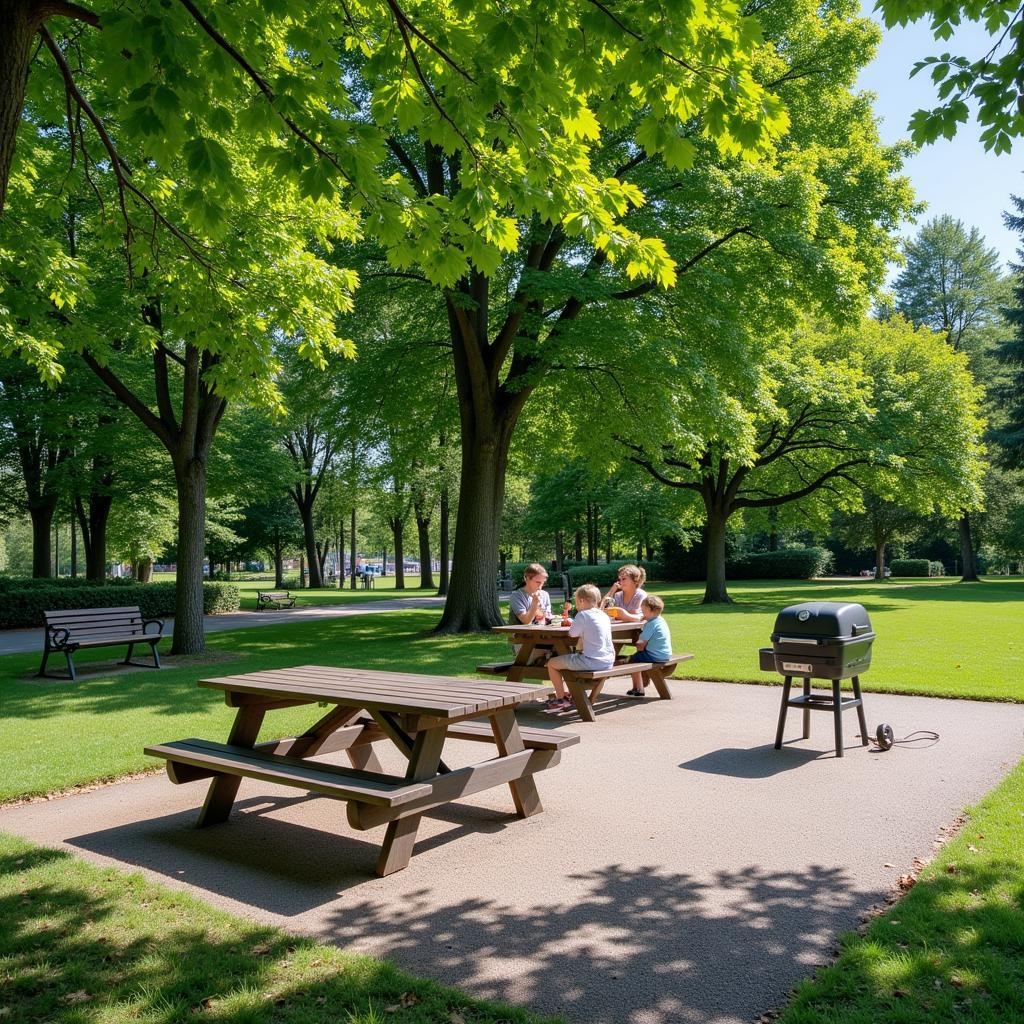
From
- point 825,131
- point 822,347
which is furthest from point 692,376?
point 822,347

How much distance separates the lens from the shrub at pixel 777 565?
4819cm

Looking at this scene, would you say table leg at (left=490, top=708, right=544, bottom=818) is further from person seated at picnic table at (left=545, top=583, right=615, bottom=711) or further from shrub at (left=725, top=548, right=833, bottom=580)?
shrub at (left=725, top=548, right=833, bottom=580)

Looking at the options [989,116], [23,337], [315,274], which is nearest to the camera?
[989,116]

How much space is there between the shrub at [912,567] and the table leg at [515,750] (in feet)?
174

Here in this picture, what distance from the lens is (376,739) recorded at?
6.71 meters

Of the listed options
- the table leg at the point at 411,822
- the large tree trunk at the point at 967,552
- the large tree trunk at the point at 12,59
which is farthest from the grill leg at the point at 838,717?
the large tree trunk at the point at 967,552

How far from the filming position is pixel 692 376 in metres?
15.9

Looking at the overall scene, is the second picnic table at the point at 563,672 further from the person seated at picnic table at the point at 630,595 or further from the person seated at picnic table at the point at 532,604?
the person seated at picnic table at the point at 630,595

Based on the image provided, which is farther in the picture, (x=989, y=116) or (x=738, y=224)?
(x=738, y=224)

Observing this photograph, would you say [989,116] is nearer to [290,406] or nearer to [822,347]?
[290,406]

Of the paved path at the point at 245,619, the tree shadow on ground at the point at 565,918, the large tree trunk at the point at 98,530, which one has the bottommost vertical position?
the tree shadow on ground at the point at 565,918

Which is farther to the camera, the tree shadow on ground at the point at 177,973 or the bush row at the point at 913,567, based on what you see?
the bush row at the point at 913,567

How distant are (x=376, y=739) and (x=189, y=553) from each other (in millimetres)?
9381

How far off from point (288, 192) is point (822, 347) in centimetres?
2942
